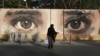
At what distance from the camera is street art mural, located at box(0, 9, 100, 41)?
100 ft

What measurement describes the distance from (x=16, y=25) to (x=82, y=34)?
5.76 m

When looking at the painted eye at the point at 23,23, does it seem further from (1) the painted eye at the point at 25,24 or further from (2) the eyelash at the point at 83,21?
(2) the eyelash at the point at 83,21

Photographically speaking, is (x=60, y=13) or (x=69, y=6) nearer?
(x=60, y=13)

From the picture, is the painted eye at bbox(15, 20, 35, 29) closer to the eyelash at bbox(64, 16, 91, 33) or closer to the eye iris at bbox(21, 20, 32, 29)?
the eye iris at bbox(21, 20, 32, 29)

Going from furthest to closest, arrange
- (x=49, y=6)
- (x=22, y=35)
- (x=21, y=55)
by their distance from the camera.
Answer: (x=49, y=6) < (x=22, y=35) < (x=21, y=55)

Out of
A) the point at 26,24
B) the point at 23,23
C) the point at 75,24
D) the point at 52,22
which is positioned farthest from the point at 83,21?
the point at 23,23

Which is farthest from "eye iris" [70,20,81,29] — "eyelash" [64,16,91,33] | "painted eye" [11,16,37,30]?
"painted eye" [11,16,37,30]

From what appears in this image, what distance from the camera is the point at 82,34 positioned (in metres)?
30.7

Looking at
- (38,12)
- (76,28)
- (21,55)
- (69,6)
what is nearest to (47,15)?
(38,12)

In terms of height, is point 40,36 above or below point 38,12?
below

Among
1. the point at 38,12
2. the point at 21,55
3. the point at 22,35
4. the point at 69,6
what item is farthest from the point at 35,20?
the point at 21,55

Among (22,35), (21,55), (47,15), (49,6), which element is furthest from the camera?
(49,6)

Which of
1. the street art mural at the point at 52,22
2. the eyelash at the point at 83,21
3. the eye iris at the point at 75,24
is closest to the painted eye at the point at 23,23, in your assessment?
the street art mural at the point at 52,22

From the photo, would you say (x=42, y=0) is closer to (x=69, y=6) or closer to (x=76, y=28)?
(x=69, y=6)
